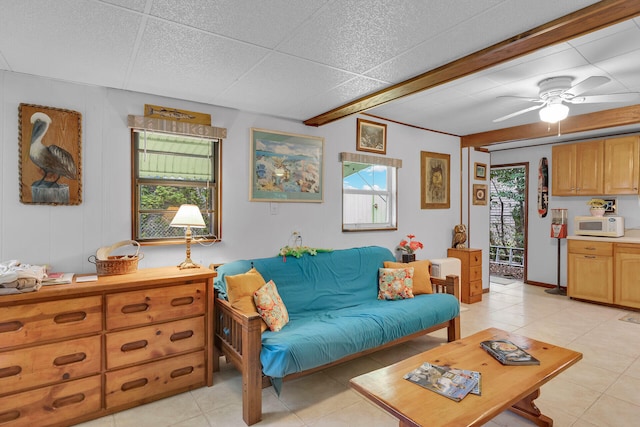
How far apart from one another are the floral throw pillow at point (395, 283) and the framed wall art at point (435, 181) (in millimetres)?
1513

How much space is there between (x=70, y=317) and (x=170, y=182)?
4.24ft

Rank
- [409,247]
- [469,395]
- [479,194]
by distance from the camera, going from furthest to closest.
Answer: [479,194] → [409,247] → [469,395]

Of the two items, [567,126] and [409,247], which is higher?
[567,126]

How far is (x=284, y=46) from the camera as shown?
204 centimetres

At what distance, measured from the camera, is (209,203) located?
3.23 m

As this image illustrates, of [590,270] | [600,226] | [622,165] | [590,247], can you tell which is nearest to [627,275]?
[590,270]

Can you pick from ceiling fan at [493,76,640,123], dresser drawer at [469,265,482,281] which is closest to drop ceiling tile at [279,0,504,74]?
ceiling fan at [493,76,640,123]

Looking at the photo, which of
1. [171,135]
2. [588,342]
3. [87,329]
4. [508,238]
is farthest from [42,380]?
[508,238]

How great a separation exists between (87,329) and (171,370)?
25.4 inches

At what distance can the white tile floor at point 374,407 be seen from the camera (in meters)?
2.22

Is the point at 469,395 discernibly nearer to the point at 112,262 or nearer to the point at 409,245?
the point at 112,262

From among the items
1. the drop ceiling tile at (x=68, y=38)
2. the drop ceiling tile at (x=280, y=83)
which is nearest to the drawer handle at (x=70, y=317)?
the drop ceiling tile at (x=68, y=38)

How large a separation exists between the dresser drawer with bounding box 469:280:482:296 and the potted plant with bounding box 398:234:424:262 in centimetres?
110

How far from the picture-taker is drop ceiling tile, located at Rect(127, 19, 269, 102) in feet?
6.27
